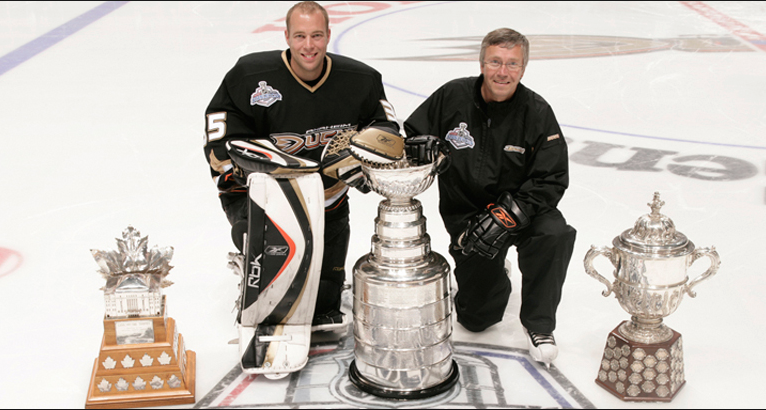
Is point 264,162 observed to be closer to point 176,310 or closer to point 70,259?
point 176,310

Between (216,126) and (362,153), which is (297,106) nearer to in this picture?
(216,126)

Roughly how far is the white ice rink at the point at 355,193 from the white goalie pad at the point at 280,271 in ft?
0.57

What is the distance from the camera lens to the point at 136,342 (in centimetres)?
199

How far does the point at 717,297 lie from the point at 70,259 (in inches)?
96.8

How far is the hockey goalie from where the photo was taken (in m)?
2.01

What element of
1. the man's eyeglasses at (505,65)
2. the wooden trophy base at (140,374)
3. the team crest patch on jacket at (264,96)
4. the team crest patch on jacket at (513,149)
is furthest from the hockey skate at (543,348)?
the team crest patch on jacket at (264,96)

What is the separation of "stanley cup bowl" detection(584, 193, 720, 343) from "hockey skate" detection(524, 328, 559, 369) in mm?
218

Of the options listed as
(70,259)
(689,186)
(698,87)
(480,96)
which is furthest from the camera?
(698,87)

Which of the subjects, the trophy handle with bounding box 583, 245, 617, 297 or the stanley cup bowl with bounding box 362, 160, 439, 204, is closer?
the stanley cup bowl with bounding box 362, 160, 439, 204

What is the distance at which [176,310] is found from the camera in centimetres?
259

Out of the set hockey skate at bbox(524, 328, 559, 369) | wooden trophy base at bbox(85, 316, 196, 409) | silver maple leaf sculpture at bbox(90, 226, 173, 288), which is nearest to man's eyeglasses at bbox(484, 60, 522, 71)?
hockey skate at bbox(524, 328, 559, 369)

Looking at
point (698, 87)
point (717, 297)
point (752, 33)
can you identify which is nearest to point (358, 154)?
point (717, 297)

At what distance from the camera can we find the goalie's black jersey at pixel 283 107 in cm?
238

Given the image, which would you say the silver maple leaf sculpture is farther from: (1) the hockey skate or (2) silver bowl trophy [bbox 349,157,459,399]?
(1) the hockey skate
